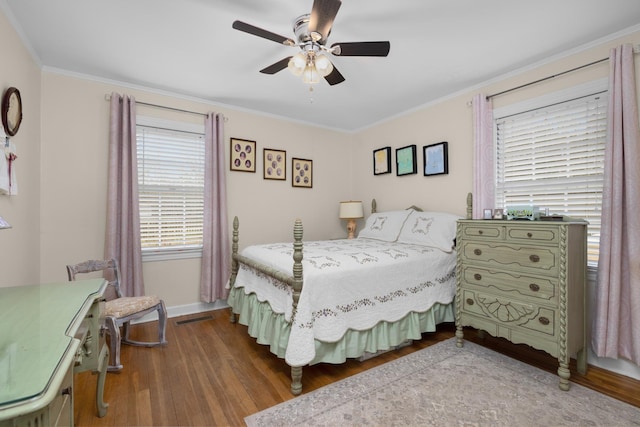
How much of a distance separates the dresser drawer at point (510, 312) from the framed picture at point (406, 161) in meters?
1.82

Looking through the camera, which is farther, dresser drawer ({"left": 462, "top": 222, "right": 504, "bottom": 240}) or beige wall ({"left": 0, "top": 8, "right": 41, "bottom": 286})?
dresser drawer ({"left": 462, "top": 222, "right": 504, "bottom": 240})

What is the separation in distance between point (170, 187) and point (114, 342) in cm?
178

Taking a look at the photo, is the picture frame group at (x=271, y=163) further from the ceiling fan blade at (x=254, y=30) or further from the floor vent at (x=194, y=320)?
the ceiling fan blade at (x=254, y=30)

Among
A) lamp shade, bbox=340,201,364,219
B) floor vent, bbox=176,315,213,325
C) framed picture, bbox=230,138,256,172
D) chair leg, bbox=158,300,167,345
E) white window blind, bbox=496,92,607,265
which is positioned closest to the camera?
white window blind, bbox=496,92,607,265

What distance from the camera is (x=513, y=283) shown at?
229 centimetres

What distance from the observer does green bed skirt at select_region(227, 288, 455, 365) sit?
2.15 metres

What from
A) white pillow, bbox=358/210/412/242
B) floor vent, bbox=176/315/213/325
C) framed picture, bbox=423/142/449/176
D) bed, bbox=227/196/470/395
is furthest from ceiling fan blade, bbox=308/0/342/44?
floor vent, bbox=176/315/213/325

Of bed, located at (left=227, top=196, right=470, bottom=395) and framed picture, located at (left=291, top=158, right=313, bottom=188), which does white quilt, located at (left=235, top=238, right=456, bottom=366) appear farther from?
framed picture, located at (left=291, top=158, right=313, bottom=188)

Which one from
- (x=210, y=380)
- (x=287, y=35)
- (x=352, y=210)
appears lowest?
(x=210, y=380)

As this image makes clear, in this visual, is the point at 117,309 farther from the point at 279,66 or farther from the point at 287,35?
the point at 287,35

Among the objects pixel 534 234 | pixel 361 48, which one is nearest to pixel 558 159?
pixel 534 234

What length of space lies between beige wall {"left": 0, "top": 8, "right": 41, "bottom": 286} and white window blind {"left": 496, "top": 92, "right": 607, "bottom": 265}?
13.7ft

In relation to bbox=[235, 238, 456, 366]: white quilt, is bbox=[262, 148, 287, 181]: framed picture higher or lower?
higher

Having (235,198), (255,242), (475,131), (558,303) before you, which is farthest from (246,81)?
(558,303)
